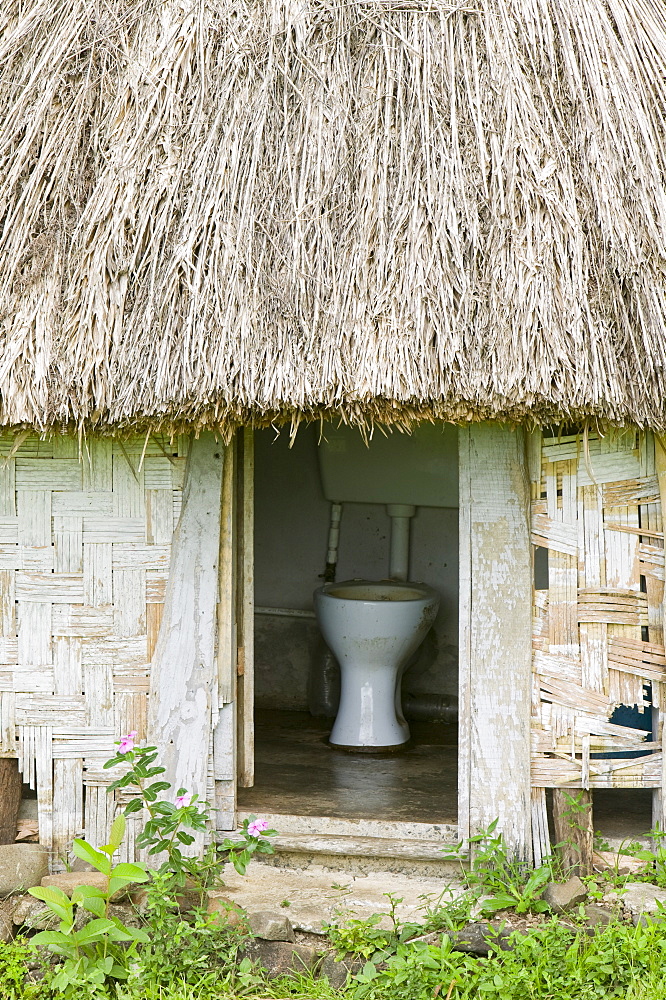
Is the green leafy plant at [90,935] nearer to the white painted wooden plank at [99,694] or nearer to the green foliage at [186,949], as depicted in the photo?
the green foliage at [186,949]

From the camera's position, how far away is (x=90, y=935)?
2.21m

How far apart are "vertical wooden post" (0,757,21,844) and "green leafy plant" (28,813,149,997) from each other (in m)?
0.60

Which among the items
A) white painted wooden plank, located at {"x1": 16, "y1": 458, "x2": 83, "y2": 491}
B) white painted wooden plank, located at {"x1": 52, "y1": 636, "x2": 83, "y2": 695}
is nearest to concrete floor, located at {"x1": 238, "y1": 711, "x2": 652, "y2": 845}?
white painted wooden plank, located at {"x1": 52, "y1": 636, "x2": 83, "y2": 695}

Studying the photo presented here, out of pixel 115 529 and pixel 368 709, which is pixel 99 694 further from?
pixel 368 709

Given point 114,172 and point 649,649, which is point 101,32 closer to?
point 114,172

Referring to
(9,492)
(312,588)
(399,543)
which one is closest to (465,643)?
(9,492)

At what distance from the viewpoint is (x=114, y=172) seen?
8.71 feet

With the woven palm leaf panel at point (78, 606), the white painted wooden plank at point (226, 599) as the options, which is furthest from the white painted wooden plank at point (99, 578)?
the white painted wooden plank at point (226, 599)

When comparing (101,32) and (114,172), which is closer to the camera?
(114,172)

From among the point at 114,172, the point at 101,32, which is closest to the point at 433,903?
the point at 114,172

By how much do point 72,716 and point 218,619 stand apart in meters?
0.51

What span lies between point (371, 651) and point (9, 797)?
4.66ft

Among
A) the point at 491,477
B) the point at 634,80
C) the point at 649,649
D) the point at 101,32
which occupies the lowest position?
the point at 649,649

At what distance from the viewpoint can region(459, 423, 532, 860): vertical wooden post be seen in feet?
8.93
